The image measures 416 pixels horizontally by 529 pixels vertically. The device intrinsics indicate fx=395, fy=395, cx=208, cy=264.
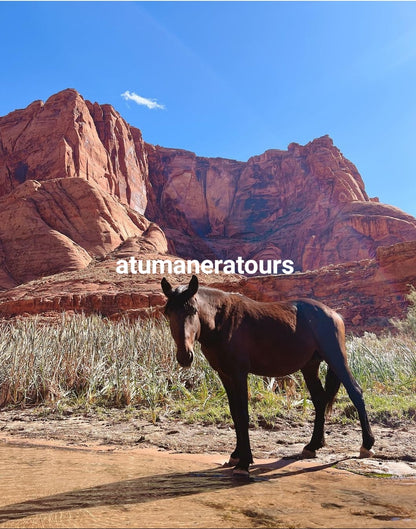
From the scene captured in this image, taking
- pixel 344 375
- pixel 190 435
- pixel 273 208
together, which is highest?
pixel 273 208

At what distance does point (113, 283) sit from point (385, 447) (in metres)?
36.7

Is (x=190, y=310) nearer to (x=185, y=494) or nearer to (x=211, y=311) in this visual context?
(x=211, y=311)

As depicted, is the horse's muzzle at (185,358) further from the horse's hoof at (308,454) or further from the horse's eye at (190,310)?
the horse's hoof at (308,454)

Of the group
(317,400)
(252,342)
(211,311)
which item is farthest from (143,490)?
(317,400)

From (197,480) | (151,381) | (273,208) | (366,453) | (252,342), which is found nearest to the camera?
(197,480)

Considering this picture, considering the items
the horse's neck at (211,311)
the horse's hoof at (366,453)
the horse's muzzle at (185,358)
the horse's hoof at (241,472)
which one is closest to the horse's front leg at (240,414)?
the horse's hoof at (241,472)

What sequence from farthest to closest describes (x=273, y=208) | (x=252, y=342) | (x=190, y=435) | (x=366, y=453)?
(x=273, y=208), (x=190, y=435), (x=366, y=453), (x=252, y=342)

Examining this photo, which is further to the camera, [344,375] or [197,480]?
[344,375]

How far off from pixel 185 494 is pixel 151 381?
15.7ft

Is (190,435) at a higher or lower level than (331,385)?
lower

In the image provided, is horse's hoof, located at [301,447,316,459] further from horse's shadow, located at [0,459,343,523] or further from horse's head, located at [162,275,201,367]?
horse's head, located at [162,275,201,367]

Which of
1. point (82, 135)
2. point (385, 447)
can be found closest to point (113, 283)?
point (385, 447)

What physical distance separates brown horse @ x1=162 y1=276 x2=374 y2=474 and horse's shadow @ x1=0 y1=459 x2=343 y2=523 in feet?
0.70

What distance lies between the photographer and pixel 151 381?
6.86 metres
